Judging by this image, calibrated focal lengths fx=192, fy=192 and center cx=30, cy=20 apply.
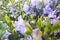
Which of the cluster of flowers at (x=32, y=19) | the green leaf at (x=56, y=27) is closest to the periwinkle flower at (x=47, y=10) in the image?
the cluster of flowers at (x=32, y=19)

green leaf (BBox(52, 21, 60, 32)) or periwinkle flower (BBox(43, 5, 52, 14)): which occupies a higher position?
periwinkle flower (BBox(43, 5, 52, 14))

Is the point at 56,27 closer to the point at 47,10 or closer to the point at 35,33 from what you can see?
the point at 35,33

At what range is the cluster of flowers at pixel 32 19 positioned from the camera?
91 centimetres

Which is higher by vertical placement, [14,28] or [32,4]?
[32,4]

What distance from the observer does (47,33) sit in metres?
0.92

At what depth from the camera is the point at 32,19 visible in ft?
3.76

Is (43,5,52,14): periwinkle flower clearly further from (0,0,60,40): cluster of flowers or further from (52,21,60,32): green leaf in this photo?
(52,21,60,32): green leaf

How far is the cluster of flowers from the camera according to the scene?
914 mm

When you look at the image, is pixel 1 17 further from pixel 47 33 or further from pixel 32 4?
pixel 47 33

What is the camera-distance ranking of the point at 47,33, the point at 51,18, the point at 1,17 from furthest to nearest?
the point at 1,17 < the point at 51,18 < the point at 47,33

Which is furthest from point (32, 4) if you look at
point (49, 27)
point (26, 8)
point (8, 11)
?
point (49, 27)

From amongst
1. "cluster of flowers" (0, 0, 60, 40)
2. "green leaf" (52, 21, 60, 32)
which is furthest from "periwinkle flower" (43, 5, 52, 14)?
"green leaf" (52, 21, 60, 32)

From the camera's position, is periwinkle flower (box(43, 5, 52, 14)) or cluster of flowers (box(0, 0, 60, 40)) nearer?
cluster of flowers (box(0, 0, 60, 40))

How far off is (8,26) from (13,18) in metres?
0.20
